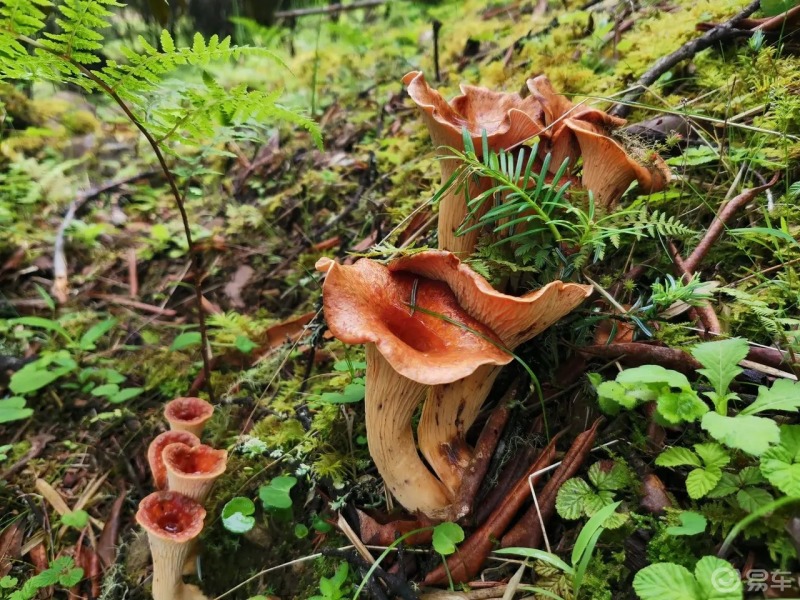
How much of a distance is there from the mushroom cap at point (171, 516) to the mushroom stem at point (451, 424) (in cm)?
117

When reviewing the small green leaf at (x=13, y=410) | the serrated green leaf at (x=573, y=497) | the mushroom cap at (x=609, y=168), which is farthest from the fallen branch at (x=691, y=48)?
the small green leaf at (x=13, y=410)

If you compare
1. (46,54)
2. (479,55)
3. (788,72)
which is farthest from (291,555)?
(479,55)

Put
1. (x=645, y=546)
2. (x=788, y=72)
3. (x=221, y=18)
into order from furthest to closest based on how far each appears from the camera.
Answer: (x=221, y=18), (x=788, y=72), (x=645, y=546)

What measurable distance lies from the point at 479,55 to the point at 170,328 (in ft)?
13.0

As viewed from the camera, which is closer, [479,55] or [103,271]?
[103,271]

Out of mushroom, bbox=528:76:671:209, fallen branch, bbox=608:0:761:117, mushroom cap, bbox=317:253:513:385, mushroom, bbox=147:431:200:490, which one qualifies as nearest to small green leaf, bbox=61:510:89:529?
mushroom, bbox=147:431:200:490

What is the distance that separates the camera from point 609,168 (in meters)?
2.14

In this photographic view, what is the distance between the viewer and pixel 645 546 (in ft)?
5.54

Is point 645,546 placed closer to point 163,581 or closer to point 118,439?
point 163,581

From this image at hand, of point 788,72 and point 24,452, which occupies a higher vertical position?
point 788,72

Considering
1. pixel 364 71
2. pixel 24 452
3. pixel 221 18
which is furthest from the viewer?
pixel 221 18

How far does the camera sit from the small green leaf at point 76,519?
2.73 m

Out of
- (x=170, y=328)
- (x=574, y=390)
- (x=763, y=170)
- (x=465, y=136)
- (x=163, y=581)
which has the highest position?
(x=465, y=136)

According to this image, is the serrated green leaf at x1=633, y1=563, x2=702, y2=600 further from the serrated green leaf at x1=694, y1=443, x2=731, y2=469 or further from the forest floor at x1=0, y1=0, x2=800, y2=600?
the serrated green leaf at x1=694, y1=443, x2=731, y2=469
